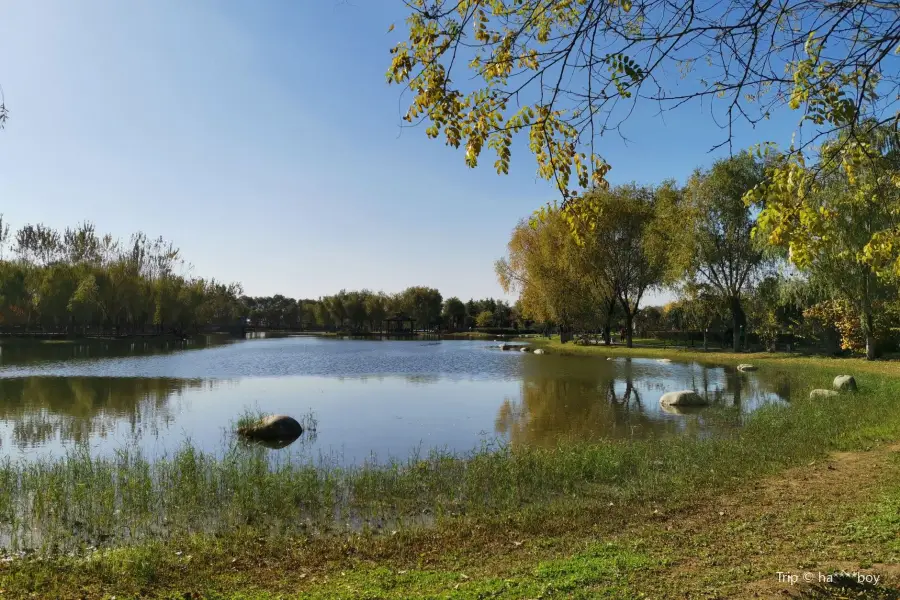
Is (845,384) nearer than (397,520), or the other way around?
(397,520)

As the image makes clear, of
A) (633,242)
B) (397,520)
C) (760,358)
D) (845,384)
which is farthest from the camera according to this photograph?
(633,242)

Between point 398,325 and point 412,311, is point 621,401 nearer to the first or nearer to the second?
point 412,311

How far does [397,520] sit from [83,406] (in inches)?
636

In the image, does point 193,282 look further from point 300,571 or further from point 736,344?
point 300,571

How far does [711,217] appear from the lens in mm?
37156

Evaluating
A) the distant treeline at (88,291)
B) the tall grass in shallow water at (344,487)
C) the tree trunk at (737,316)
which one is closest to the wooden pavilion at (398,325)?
the distant treeline at (88,291)

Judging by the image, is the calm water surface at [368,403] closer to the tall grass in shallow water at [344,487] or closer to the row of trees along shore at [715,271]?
the tall grass in shallow water at [344,487]

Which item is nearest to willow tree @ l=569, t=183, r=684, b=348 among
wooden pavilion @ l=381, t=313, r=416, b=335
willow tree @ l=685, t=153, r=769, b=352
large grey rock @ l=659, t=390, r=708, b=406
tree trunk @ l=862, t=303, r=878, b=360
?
willow tree @ l=685, t=153, r=769, b=352

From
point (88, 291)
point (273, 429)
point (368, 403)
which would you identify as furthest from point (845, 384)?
point (88, 291)

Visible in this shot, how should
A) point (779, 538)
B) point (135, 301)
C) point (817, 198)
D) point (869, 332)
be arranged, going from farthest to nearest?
point (135, 301), point (869, 332), point (817, 198), point (779, 538)

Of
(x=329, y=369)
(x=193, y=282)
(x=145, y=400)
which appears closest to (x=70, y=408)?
(x=145, y=400)

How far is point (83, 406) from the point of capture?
61.6ft

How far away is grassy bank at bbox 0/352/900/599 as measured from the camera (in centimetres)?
528

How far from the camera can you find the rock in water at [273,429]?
553 inches
